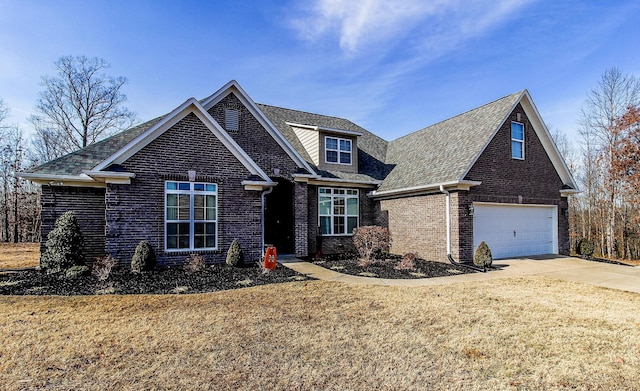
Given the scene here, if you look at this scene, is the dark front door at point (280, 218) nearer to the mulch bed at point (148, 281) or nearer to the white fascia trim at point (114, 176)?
the mulch bed at point (148, 281)

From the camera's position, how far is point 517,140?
1480cm

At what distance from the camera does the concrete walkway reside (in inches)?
392

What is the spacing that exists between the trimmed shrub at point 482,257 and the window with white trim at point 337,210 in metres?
5.42

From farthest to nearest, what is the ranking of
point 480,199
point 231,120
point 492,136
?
1. point 231,120
2. point 492,136
3. point 480,199

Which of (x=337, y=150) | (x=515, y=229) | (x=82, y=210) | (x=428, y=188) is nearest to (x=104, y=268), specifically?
(x=82, y=210)

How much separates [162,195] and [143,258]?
2.04 metres

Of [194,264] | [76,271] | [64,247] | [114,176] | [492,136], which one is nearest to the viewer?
[76,271]

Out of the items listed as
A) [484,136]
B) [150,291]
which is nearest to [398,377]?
[150,291]

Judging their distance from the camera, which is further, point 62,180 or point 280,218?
point 280,218

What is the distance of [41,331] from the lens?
18.2ft

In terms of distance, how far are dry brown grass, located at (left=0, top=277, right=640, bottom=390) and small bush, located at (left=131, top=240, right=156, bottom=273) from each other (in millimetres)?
2344

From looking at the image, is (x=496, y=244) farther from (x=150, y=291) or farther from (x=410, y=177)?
(x=150, y=291)

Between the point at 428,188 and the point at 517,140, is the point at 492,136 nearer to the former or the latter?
the point at 517,140

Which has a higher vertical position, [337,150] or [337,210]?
[337,150]
